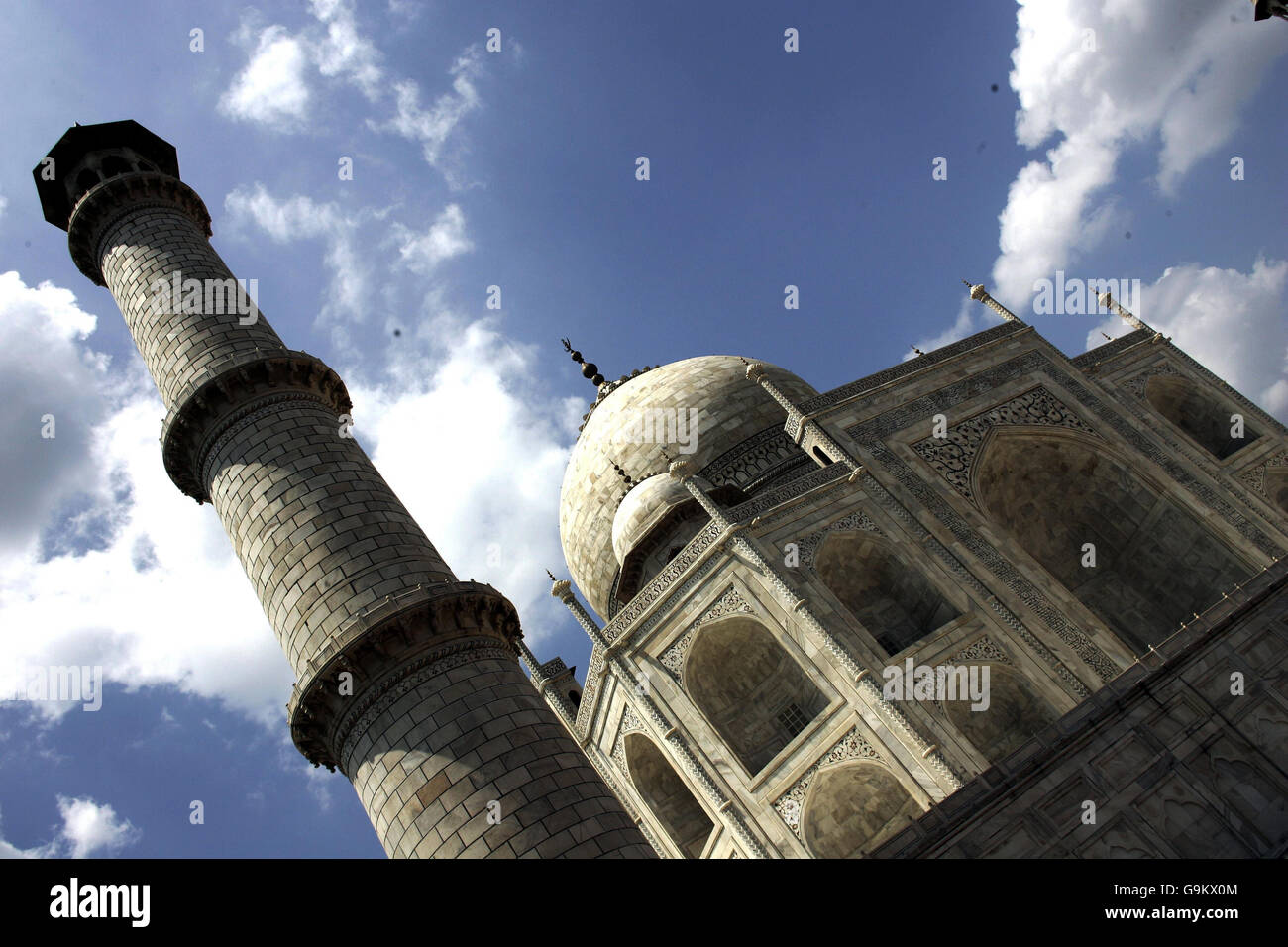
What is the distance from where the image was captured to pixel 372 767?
29.2 ft

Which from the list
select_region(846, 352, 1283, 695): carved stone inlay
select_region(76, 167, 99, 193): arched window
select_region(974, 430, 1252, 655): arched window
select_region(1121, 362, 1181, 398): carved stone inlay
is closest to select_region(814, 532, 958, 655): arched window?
select_region(846, 352, 1283, 695): carved stone inlay

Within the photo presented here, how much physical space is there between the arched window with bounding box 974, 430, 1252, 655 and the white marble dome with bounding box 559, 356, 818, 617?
592 cm

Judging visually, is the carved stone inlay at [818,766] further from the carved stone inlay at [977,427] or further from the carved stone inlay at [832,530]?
the carved stone inlay at [977,427]

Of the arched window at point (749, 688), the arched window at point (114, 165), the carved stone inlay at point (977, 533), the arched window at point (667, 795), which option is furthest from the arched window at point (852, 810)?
the arched window at point (114, 165)

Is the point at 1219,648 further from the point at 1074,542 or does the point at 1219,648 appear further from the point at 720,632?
the point at 1074,542

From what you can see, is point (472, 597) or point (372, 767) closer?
point (372, 767)

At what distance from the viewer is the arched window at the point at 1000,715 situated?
15384 mm

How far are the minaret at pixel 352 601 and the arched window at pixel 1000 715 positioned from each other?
8.79m

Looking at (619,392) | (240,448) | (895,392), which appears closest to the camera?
(240,448)

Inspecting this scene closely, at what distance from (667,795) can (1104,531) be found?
1087 cm

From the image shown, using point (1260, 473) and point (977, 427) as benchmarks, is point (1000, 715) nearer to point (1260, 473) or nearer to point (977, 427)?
point (977, 427)

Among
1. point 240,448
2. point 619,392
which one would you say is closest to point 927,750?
point 240,448

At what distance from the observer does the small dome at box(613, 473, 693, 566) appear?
69.5 feet
